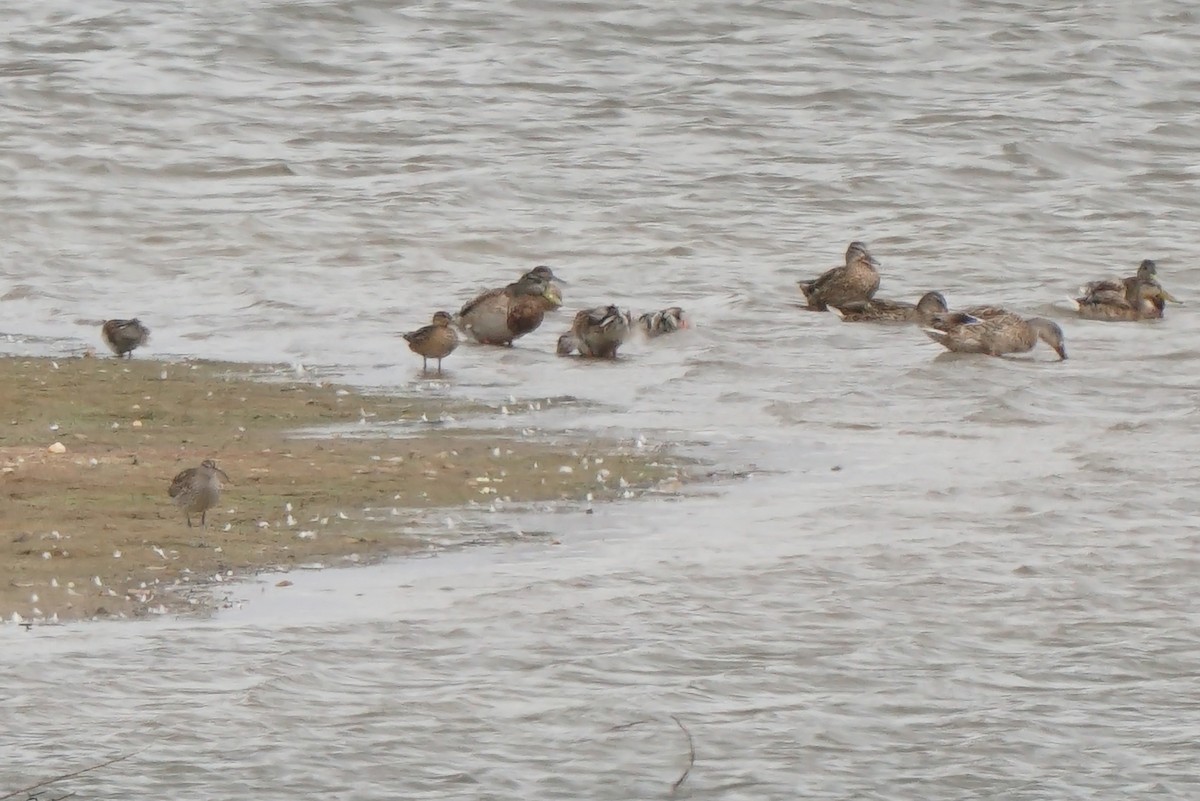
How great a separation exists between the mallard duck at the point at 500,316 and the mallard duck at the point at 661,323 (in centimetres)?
71

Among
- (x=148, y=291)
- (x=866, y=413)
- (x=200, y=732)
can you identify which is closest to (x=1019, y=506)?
(x=866, y=413)

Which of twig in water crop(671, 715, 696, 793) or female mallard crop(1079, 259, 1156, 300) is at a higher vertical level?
female mallard crop(1079, 259, 1156, 300)

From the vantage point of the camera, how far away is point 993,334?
14.8 m

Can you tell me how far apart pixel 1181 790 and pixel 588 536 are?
133 inches

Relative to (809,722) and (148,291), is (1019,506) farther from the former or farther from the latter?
(148,291)

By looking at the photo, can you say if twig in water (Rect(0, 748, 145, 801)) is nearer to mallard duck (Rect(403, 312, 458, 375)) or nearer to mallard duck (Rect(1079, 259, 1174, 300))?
mallard duck (Rect(403, 312, 458, 375))

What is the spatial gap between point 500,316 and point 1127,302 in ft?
15.2

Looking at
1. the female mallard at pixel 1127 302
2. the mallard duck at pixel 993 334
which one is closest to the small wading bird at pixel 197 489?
the mallard duck at pixel 993 334

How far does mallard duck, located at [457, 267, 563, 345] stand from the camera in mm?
15164

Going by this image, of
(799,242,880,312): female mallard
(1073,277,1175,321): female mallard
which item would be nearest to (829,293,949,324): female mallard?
(799,242,880,312): female mallard

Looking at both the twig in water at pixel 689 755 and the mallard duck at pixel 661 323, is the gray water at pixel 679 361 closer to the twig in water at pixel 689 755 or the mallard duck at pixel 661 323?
the twig in water at pixel 689 755

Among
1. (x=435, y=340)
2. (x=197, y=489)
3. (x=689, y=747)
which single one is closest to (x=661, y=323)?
(x=435, y=340)

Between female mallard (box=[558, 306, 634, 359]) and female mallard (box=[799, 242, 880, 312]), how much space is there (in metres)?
2.17

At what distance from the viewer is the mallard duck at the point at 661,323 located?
1545 centimetres
